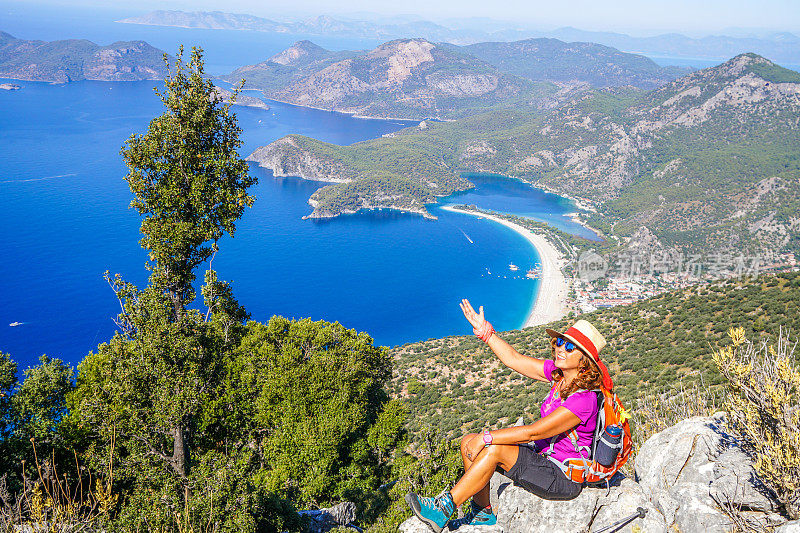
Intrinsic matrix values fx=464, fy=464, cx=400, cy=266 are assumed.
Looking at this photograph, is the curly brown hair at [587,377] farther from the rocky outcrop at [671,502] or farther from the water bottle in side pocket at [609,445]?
the rocky outcrop at [671,502]

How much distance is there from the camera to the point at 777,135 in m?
179

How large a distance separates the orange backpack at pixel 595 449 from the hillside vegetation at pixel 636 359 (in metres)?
22.3

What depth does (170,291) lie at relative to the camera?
12156 millimetres

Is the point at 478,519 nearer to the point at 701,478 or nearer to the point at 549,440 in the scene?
the point at 549,440

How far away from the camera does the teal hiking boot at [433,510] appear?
6305 mm

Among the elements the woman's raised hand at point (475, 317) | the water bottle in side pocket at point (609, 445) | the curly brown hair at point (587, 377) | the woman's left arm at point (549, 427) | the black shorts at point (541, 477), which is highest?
the woman's raised hand at point (475, 317)

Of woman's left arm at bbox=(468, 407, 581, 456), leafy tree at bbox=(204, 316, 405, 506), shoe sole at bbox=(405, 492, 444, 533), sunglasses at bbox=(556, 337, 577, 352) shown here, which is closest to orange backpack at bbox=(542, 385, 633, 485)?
woman's left arm at bbox=(468, 407, 581, 456)

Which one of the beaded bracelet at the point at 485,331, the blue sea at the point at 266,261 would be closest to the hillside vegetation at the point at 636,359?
the beaded bracelet at the point at 485,331

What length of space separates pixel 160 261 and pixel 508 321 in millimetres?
105890

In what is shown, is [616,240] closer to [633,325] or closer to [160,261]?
[633,325]

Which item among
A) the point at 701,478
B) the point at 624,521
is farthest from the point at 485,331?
the point at 701,478

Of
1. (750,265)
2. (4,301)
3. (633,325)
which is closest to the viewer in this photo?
(633,325)

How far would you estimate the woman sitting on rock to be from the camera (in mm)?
5945

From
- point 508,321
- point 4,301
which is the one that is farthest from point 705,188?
point 4,301
